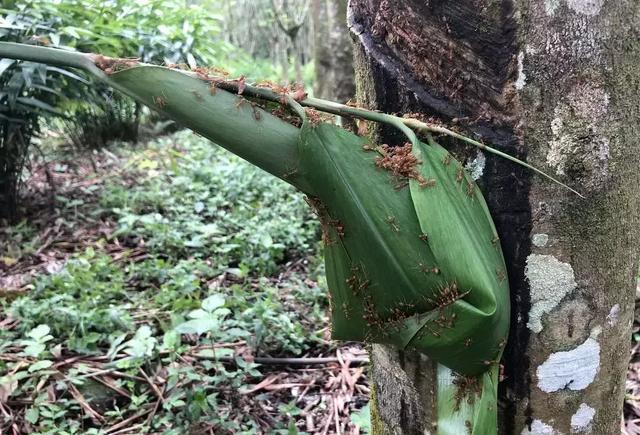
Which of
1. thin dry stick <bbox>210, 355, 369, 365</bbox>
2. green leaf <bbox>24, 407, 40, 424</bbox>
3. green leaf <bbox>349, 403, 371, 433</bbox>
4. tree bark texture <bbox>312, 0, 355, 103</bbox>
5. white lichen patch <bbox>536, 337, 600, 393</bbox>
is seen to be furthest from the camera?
tree bark texture <bbox>312, 0, 355, 103</bbox>

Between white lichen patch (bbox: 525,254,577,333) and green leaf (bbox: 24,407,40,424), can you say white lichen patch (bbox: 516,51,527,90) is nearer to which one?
white lichen patch (bbox: 525,254,577,333)

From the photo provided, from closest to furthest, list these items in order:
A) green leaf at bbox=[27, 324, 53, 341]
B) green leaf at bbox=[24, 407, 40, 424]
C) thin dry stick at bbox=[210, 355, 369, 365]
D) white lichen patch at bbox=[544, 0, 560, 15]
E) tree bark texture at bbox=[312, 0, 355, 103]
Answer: white lichen patch at bbox=[544, 0, 560, 15] < green leaf at bbox=[24, 407, 40, 424] < green leaf at bbox=[27, 324, 53, 341] < thin dry stick at bbox=[210, 355, 369, 365] < tree bark texture at bbox=[312, 0, 355, 103]

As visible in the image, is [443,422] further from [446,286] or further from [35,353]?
[35,353]

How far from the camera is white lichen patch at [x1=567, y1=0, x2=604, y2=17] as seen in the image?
741 mm

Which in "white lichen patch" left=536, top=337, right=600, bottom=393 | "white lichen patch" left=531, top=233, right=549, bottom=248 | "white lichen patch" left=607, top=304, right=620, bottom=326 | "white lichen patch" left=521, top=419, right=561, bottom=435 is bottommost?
"white lichen patch" left=521, top=419, right=561, bottom=435

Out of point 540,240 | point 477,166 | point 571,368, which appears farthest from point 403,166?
point 571,368

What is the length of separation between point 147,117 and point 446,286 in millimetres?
5346

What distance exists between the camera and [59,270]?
272 centimetres

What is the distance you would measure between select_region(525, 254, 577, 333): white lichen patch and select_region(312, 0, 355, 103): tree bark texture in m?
2.89

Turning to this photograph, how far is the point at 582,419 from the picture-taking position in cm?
89

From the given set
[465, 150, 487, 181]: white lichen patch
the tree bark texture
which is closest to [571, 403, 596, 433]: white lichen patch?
[465, 150, 487, 181]: white lichen patch

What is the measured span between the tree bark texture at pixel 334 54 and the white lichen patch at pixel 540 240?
2.89 m

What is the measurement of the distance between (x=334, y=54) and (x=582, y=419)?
3125mm

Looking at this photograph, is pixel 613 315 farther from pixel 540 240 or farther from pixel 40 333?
pixel 40 333
